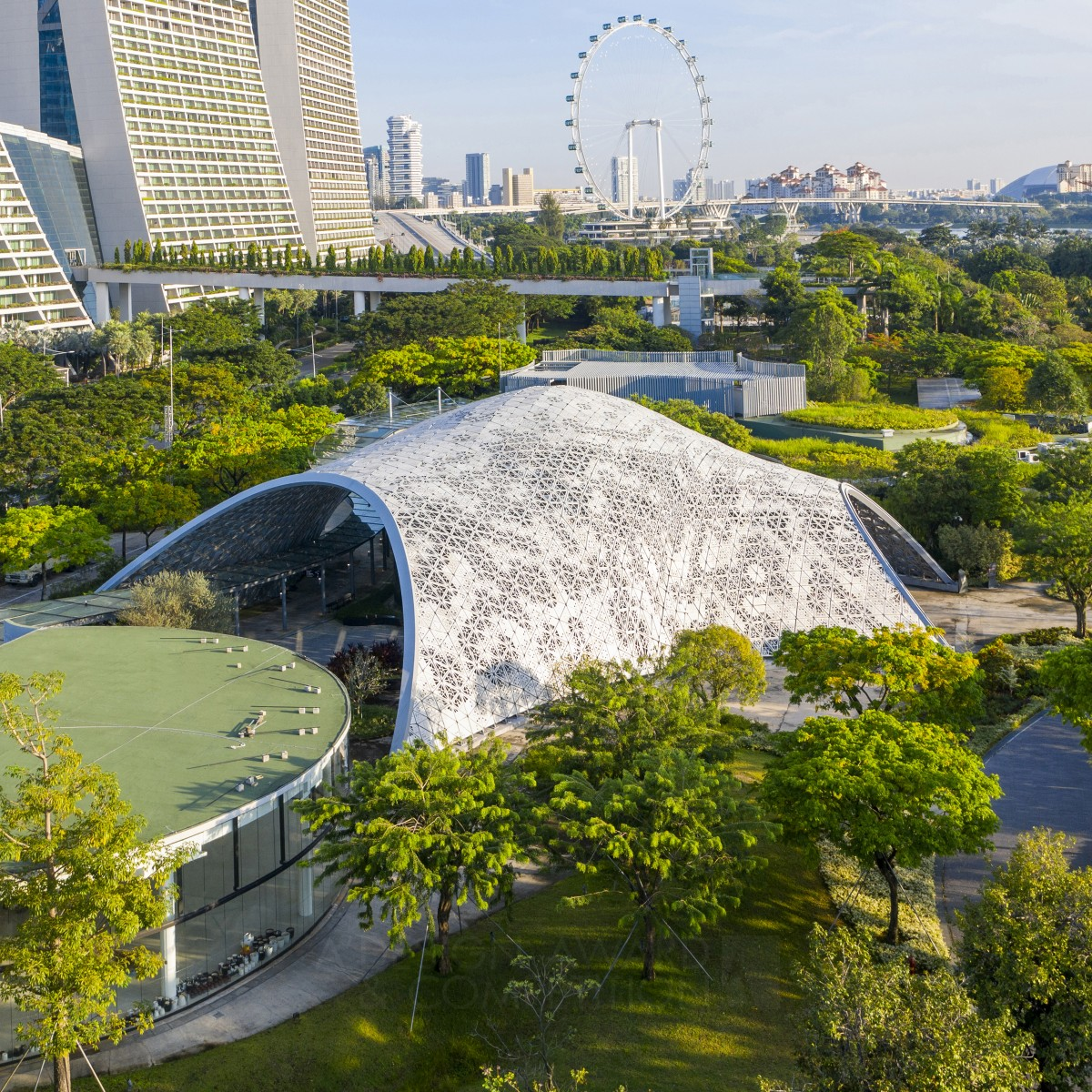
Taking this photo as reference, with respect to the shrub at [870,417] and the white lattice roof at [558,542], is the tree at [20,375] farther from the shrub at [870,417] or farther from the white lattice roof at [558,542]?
the shrub at [870,417]

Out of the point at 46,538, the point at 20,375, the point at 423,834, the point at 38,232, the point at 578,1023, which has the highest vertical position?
the point at 38,232

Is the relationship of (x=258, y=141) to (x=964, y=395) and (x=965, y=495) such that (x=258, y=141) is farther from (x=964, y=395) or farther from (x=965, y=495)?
(x=965, y=495)

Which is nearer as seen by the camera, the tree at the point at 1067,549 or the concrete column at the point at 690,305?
the tree at the point at 1067,549

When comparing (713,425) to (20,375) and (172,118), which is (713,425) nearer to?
(20,375)

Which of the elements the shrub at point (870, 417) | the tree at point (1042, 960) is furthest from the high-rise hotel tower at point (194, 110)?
the tree at point (1042, 960)

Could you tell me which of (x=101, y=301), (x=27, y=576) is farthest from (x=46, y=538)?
(x=101, y=301)
